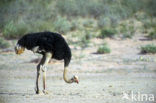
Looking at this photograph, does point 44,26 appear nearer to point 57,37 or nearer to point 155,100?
point 57,37

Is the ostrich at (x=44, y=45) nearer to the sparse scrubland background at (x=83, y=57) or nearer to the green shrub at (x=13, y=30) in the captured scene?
the sparse scrubland background at (x=83, y=57)

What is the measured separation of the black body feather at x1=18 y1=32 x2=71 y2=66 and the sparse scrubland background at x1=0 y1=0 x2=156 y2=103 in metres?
1.09

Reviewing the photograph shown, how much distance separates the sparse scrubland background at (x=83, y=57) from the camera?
37.3ft

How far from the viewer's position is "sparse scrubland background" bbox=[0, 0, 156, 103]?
448 inches

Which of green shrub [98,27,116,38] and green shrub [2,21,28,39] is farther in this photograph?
green shrub [98,27,116,38]

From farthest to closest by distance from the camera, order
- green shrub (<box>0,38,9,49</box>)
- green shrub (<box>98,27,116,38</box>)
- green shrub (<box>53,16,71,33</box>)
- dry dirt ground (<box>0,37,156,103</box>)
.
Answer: green shrub (<box>53,16,71,33</box>) < green shrub (<box>98,27,116,38</box>) < green shrub (<box>0,38,9,49</box>) < dry dirt ground (<box>0,37,156,103</box>)

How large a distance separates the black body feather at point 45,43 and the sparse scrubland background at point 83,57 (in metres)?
1.09

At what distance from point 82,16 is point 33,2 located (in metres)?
6.17

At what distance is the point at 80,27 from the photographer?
93.7 ft

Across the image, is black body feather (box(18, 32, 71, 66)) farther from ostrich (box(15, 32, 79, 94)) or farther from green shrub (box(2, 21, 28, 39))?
green shrub (box(2, 21, 28, 39))

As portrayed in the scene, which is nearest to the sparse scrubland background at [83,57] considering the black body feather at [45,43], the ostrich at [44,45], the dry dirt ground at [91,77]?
the dry dirt ground at [91,77]

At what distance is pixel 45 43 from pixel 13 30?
35.5ft

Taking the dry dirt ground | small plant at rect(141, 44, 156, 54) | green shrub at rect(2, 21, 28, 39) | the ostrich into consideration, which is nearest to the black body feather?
the ostrich

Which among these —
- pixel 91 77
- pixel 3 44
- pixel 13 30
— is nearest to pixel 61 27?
pixel 13 30
